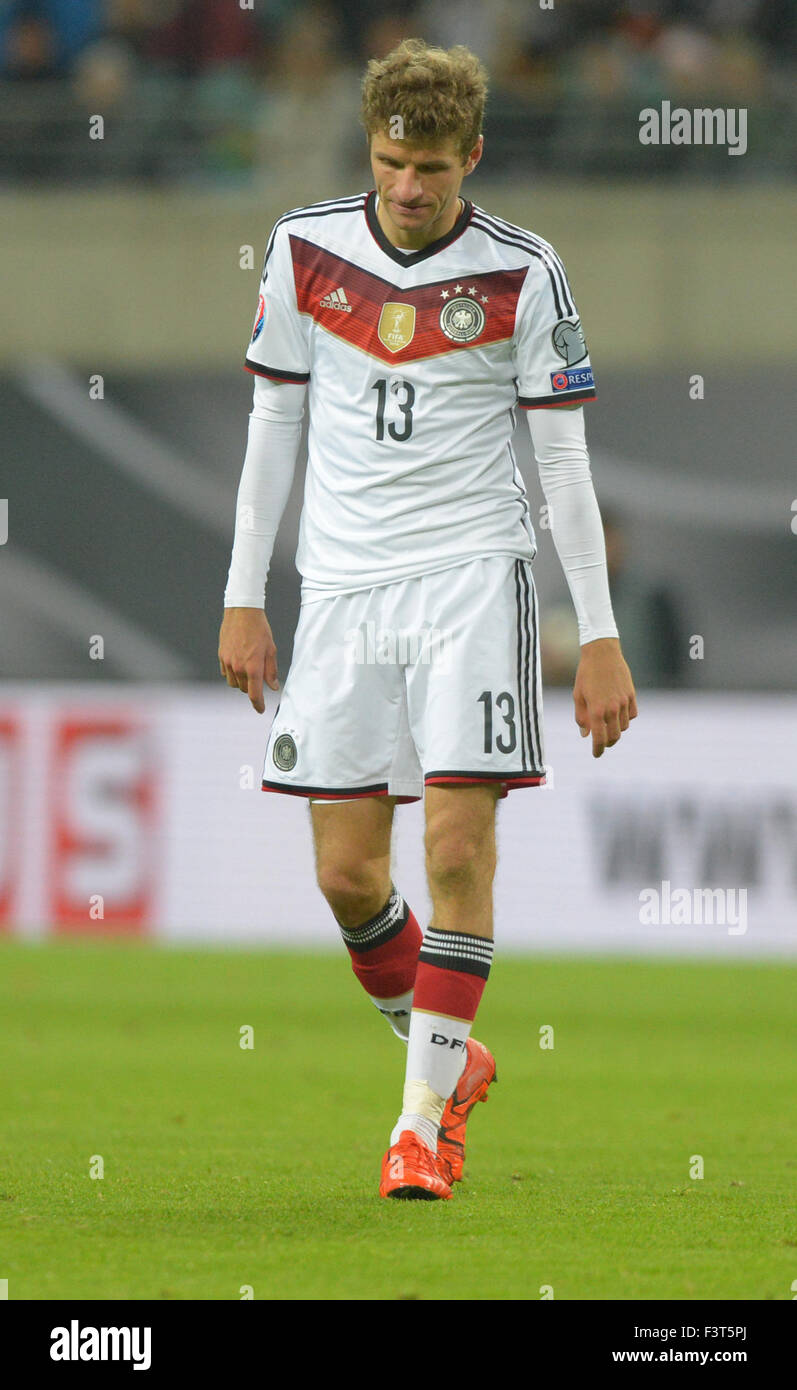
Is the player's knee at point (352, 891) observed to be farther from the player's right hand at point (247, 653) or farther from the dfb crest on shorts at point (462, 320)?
the dfb crest on shorts at point (462, 320)

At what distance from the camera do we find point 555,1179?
4.81m

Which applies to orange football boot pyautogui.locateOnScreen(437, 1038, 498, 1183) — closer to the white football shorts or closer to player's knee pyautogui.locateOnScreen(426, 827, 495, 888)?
player's knee pyautogui.locateOnScreen(426, 827, 495, 888)

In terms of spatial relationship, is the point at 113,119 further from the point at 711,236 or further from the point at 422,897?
the point at 422,897

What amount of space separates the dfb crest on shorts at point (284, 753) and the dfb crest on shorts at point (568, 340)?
1028 millimetres

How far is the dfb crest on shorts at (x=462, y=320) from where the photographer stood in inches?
179

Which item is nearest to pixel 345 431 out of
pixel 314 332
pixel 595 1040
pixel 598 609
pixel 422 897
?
pixel 314 332

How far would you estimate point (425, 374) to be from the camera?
4.57 meters

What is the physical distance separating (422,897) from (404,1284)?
25.0 ft

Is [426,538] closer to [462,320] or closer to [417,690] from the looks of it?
[417,690]

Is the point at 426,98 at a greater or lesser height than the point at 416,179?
greater

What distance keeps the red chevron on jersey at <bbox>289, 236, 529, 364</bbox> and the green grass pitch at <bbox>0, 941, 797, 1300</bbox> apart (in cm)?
182

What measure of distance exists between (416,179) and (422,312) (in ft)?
0.95

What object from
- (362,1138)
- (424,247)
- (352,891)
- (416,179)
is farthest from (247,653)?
(362,1138)

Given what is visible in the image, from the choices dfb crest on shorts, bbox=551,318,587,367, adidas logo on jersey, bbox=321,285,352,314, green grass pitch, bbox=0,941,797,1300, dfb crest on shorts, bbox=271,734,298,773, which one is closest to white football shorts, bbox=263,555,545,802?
dfb crest on shorts, bbox=271,734,298,773
